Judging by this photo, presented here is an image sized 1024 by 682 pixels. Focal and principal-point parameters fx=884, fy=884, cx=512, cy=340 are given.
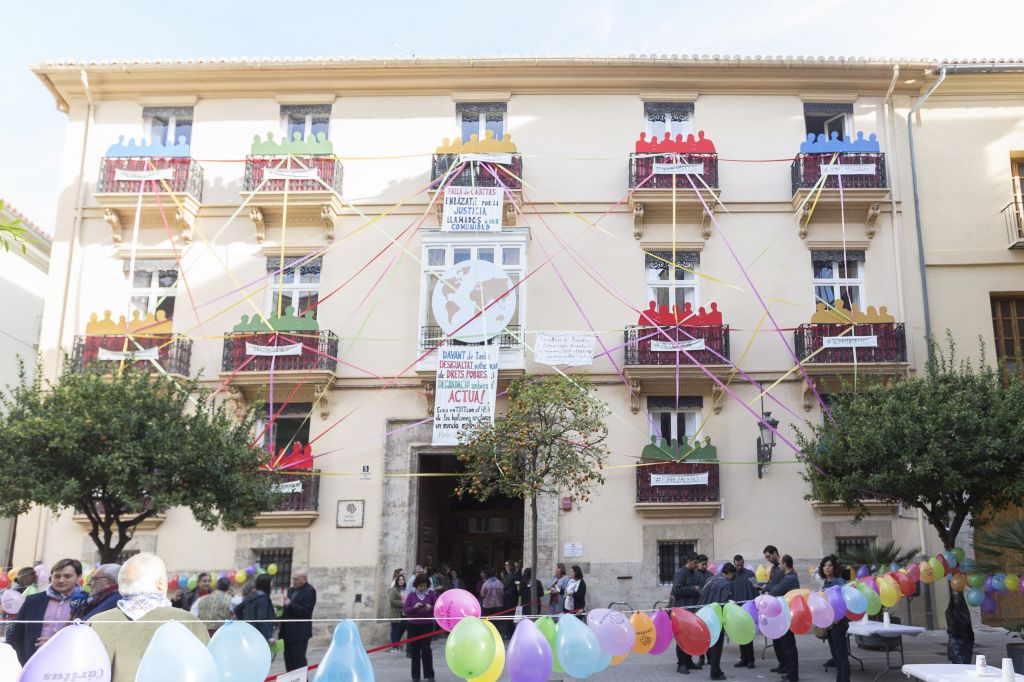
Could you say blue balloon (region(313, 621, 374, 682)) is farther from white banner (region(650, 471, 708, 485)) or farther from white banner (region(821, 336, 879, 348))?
white banner (region(821, 336, 879, 348))

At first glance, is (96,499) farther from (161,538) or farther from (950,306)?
(950,306)

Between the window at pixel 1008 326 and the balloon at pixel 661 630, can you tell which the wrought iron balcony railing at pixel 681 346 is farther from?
the balloon at pixel 661 630

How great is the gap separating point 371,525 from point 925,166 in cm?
1361

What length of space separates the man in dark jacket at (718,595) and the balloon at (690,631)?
281 centimetres

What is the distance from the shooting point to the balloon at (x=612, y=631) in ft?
25.8

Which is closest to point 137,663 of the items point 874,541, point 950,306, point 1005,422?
point 1005,422

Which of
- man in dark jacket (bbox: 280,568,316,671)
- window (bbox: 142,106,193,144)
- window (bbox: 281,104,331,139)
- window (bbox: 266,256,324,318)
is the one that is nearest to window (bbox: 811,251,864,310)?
window (bbox: 266,256,324,318)

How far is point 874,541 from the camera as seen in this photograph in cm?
1688

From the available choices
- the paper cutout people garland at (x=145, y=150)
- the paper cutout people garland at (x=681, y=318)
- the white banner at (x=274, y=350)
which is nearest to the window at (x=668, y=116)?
the paper cutout people garland at (x=681, y=318)

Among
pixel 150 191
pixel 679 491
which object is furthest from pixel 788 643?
pixel 150 191

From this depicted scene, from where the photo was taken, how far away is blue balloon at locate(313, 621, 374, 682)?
545cm

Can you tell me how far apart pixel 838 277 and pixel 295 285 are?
37.0ft

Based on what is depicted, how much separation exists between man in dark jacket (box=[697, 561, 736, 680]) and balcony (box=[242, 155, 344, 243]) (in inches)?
423

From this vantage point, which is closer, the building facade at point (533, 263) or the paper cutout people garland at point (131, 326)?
the building facade at point (533, 263)
